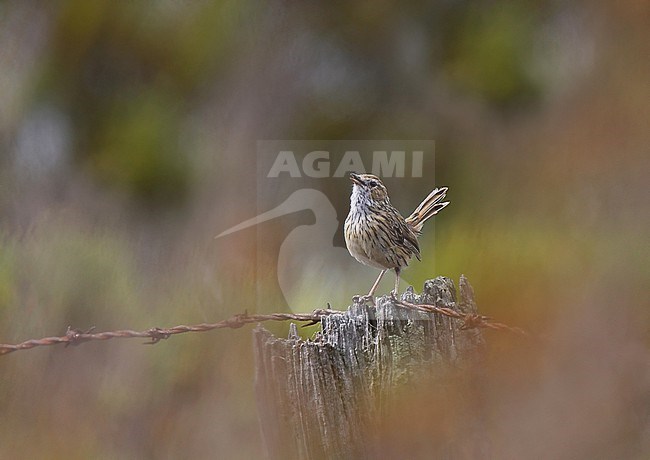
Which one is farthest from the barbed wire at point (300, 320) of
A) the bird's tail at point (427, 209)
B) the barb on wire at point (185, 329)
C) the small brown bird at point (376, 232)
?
the bird's tail at point (427, 209)

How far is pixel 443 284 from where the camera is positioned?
854mm

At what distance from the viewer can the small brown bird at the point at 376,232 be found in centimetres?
114

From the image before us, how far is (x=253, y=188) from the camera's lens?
1722 millimetres

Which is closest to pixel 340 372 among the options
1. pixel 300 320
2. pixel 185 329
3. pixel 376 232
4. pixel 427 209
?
pixel 300 320

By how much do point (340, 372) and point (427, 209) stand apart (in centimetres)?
53

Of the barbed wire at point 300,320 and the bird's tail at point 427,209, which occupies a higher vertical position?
the bird's tail at point 427,209

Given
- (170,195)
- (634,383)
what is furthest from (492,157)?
(634,383)

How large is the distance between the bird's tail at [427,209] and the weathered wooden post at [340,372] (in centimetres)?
47

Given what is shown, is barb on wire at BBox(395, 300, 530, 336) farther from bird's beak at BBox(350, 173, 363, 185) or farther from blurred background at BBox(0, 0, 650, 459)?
bird's beak at BBox(350, 173, 363, 185)

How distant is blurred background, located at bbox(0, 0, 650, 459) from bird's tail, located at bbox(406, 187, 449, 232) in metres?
0.07

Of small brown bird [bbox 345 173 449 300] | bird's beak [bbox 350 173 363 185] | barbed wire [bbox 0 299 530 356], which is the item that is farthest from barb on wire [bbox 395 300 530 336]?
bird's beak [bbox 350 173 363 185]

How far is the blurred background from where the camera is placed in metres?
0.99

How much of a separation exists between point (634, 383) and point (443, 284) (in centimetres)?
25

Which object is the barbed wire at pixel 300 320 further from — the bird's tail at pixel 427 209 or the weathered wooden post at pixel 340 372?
the bird's tail at pixel 427 209
